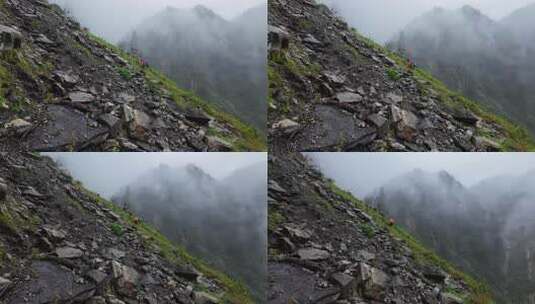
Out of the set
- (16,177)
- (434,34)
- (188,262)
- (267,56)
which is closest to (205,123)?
(267,56)

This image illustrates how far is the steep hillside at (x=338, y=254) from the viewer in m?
4.06

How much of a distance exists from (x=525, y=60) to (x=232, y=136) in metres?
1.91

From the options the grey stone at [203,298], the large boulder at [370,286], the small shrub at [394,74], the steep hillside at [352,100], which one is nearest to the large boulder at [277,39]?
the steep hillside at [352,100]

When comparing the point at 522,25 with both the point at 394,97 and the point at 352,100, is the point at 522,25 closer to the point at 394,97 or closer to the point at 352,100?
the point at 394,97

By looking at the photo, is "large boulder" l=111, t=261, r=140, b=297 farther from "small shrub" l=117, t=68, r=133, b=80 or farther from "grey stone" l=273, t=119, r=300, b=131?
"grey stone" l=273, t=119, r=300, b=131

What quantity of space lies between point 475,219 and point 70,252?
249 centimetres

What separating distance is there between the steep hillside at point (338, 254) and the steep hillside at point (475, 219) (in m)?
0.09

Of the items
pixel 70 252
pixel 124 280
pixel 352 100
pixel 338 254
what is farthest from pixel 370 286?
pixel 70 252

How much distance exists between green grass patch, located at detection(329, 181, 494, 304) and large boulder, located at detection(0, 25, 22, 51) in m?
2.11

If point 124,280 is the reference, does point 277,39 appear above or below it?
above

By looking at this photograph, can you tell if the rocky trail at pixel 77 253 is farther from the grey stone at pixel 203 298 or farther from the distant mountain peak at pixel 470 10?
the distant mountain peak at pixel 470 10

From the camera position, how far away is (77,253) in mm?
4059

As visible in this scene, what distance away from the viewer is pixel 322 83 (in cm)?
424

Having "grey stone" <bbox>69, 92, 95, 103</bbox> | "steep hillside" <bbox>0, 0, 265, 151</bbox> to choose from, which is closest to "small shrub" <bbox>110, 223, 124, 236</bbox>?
"steep hillside" <bbox>0, 0, 265, 151</bbox>
